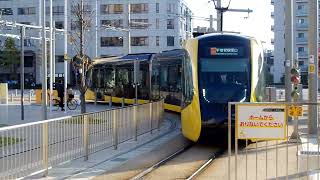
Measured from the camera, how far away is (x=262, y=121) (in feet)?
32.8

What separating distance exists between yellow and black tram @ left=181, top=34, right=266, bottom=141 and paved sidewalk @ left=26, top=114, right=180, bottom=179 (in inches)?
62.5

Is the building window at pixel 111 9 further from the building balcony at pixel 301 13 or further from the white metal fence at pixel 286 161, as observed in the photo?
the white metal fence at pixel 286 161

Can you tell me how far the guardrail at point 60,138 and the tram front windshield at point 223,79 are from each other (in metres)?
2.52

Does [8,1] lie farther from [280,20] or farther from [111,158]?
[111,158]

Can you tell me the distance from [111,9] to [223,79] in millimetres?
79176

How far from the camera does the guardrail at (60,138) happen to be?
33.7ft

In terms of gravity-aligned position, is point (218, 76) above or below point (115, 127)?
above

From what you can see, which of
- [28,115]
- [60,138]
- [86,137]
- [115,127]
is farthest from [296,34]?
[60,138]

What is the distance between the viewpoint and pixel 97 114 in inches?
563

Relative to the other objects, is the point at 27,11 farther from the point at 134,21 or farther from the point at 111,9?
the point at 134,21

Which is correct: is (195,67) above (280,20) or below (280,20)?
below

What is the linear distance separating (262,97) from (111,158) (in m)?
5.32

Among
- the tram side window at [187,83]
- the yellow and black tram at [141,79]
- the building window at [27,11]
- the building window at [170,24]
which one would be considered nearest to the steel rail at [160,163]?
the tram side window at [187,83]

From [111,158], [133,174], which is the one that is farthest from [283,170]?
[111,158]
